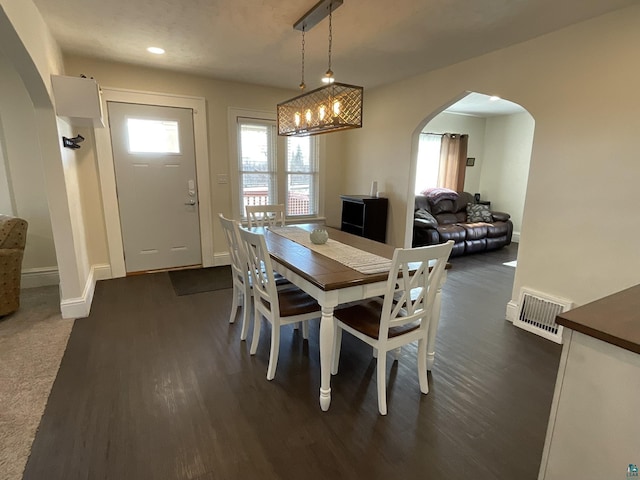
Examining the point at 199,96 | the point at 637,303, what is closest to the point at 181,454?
the point at 637,303

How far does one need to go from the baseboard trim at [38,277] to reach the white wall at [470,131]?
6.24 metres

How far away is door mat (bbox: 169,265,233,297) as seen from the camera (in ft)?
12.4

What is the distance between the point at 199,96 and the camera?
166 inches

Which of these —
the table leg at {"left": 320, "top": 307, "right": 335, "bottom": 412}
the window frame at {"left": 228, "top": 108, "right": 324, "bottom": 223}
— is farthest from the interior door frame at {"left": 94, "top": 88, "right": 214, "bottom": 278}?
the table leg at {"left": 320, "top": 307, "right": 335, "bottom": 412}

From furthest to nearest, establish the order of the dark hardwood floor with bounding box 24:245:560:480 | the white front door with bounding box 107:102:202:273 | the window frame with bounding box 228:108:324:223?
the window frame with bounding box 228:108:324:223 → the white front door with bounding box 107:102:202:273 → the dark hardwood floor with bounding box 24:245:560:480

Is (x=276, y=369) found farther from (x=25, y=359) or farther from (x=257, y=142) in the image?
(x=257, y=142)

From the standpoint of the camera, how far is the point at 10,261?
2.96 meters

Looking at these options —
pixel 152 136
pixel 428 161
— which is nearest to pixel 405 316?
pixel 152 136

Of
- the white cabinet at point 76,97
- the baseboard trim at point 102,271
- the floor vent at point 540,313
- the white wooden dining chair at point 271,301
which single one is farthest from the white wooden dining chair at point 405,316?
the baseboard trim at point 102,271

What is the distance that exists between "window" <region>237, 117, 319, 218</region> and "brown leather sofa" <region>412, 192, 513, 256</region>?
1.75 metres

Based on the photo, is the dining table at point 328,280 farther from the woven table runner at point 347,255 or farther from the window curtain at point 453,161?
the window curtain at point 453,161

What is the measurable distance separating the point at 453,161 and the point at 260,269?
222 inches

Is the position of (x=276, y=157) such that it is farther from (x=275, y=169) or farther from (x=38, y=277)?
(x=38, y=277)

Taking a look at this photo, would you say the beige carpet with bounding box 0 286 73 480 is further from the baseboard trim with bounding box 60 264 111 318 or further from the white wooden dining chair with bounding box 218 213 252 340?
the white wooden dining chair with bounding box 218 213 252 340
